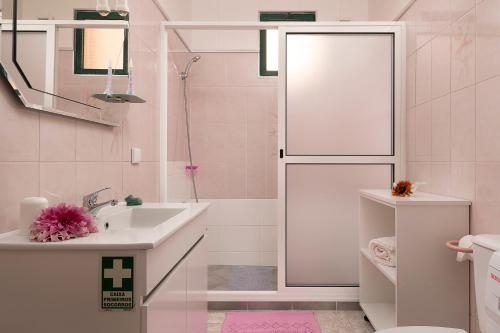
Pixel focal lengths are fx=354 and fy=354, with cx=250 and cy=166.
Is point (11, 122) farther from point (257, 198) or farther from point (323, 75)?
point (257, 198)

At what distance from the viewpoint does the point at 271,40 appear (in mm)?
3570

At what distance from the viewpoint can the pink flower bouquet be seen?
0.97 m

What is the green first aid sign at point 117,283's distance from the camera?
948 mm

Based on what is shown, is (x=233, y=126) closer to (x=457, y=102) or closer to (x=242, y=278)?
(x=242, y=278)

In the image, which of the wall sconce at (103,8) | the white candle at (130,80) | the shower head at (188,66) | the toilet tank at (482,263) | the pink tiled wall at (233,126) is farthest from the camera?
the pink tiled wall at (233,126)

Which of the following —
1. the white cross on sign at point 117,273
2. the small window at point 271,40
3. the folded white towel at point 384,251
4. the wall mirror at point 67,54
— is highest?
the small window at point 271,40

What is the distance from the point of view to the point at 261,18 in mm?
3590

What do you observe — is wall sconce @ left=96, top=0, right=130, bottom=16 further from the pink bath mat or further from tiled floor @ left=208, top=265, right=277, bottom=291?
tiled floor @ left=208, top=265, right=277, bottom=291

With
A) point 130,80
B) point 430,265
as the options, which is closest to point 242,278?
point 430,265

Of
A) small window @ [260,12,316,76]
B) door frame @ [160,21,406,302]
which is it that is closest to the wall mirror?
door frame @ [160,21,406,302]

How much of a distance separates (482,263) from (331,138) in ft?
4.65

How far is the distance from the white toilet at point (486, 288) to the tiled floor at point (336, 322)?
1.16 m

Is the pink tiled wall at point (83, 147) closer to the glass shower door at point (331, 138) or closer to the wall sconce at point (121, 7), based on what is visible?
the wall sconce at point (121, 7)

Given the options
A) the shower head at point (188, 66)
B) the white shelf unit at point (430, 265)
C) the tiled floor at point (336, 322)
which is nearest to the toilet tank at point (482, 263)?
the white shelf unit at point (430, 265)
